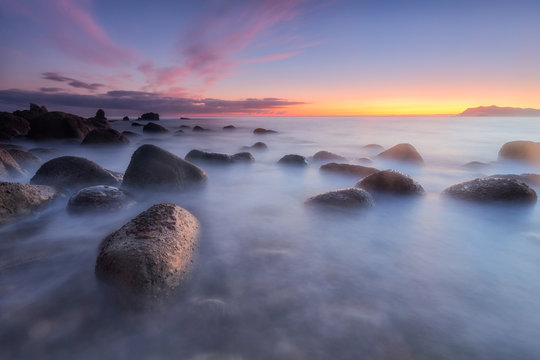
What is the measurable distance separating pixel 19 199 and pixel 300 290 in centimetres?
362

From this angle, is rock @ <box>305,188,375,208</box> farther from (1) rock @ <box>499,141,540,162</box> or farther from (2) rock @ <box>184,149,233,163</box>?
(1) rock @ <box>499,141,540,162</box>

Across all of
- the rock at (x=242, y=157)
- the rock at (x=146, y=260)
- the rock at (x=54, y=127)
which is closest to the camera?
the rock at (x=146, y=260)

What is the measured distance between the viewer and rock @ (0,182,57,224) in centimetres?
303

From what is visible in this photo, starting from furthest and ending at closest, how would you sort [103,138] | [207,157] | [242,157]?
[103,138], [242,157], [207,157]

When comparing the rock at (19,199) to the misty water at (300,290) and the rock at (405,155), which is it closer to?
the misty water at (300,290)

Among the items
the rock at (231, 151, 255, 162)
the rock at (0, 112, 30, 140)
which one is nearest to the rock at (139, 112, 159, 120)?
the rock at (0, 112, 30, 140)

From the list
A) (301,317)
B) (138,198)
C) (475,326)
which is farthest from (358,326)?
(138,198)

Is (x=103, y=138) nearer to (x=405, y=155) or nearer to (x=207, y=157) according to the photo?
(x=207, y=157)

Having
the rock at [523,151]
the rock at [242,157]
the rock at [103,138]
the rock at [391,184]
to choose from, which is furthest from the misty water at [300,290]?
the rock at [103,138]

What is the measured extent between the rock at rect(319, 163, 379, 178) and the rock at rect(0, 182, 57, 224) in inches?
220

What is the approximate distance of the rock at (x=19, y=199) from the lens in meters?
3.03

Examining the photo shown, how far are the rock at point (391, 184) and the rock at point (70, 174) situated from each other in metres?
4.68

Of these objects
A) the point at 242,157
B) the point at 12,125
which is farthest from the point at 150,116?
the point at 242,157

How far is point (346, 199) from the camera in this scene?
391 cm
